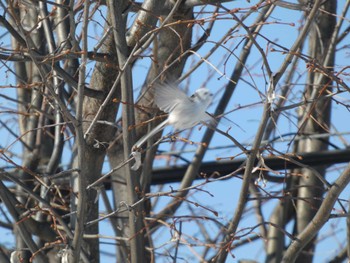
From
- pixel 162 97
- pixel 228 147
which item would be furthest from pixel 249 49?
pixel 162 97

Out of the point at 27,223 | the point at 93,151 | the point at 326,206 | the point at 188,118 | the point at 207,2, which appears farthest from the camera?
the point at 27,223

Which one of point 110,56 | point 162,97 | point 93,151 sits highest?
point 110,56

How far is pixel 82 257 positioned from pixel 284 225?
75.9 inches

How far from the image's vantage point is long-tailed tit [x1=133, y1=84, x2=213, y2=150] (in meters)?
2.26

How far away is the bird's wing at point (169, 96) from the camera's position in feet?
7.59

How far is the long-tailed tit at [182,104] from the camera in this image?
7.43 feet

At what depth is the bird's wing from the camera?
2.31 m

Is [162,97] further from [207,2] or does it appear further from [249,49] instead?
[249,49]

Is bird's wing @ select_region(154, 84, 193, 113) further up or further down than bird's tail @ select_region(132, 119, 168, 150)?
further up

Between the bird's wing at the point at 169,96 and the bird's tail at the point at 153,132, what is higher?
the bird's wing at the point at 169,96

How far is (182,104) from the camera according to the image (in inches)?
90.0

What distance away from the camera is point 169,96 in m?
2.33

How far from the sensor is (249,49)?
4.19m

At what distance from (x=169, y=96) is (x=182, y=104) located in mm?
64
